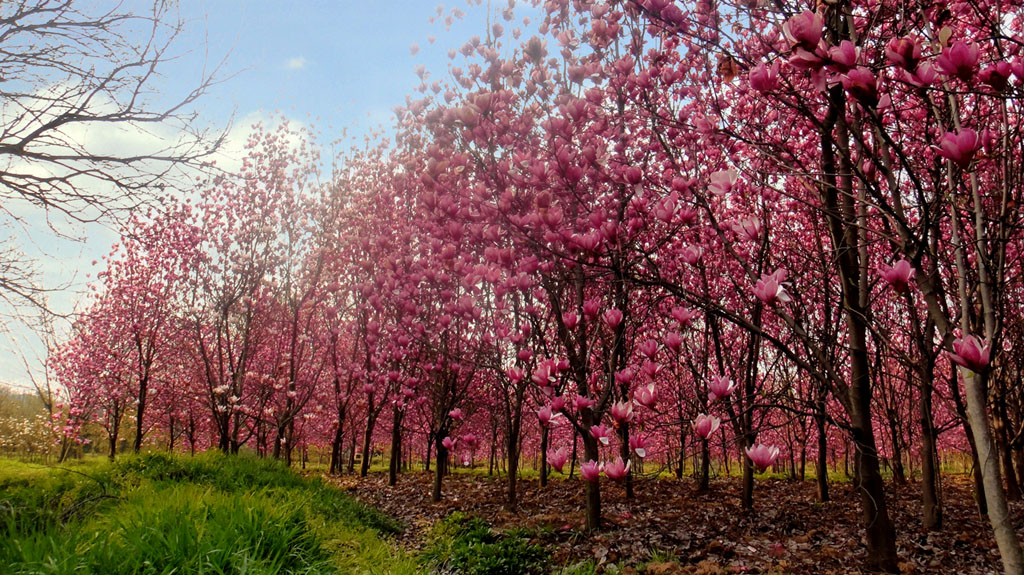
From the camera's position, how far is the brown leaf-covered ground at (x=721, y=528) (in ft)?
17.3

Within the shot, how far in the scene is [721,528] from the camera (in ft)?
22.2

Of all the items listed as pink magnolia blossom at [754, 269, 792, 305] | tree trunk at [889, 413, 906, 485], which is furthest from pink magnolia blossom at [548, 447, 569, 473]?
tree trunk at [889, 413, 906, 485]

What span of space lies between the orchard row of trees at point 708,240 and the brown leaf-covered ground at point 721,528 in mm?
613

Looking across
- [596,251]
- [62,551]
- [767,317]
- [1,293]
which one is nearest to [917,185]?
[596,251]

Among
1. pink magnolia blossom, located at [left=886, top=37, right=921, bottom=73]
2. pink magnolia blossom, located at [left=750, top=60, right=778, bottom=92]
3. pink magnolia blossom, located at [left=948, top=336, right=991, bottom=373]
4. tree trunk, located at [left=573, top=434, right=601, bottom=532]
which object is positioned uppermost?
pink magnolia blossom, located at [left=750, top=60, right=778, bottom=92]

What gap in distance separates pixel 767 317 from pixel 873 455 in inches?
189

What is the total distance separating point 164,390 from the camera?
752 inches

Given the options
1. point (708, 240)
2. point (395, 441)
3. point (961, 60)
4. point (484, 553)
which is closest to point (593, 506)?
point (484, 553)

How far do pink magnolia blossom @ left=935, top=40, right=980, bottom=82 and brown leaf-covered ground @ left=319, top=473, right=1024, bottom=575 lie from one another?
345 centimetres

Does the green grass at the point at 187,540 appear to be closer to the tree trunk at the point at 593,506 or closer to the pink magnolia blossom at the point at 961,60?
the tree trunk at the point at 593,506

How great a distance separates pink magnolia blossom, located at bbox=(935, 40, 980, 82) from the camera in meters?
1.95

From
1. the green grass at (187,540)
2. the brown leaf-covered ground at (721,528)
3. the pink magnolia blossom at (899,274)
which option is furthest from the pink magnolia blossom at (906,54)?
the green grass at (187,540)

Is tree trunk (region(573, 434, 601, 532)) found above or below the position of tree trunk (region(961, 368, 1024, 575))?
below

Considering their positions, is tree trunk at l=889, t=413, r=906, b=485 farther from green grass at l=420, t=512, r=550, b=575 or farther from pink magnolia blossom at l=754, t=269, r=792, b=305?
green grass at l=420, t=512, r=550, b=575
